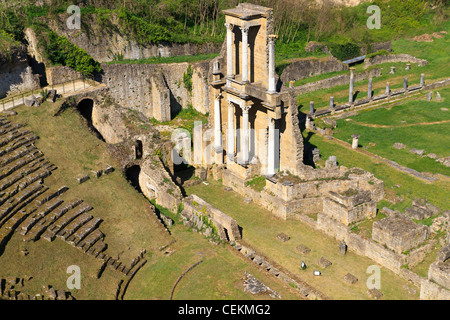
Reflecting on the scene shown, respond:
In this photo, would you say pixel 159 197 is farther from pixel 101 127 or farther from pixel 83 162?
pixel 101 127

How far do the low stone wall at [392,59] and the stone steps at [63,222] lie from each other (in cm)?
4062

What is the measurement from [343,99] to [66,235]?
107 ft

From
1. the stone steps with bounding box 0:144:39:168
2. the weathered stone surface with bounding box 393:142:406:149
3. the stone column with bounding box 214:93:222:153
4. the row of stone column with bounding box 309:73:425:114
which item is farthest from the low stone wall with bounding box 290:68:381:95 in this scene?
the stone steps with bounding box 0:144:39:168

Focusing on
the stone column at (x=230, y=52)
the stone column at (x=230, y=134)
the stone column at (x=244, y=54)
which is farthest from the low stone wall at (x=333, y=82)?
the stone column at (x=244, y=54)

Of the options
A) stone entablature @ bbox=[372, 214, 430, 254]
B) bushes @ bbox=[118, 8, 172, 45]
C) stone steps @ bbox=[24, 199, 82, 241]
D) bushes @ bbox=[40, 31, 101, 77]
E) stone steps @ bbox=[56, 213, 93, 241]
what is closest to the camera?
stone steps @ bbox=[24, 199, 82, 241]

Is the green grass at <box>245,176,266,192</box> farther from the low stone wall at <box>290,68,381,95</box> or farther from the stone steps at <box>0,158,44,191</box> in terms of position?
the low stone wall at <box>290,68,381,95</box>

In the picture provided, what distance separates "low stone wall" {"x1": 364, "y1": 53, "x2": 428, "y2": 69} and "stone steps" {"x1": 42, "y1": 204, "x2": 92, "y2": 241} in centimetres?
4062

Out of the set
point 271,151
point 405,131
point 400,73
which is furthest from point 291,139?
point 400,73

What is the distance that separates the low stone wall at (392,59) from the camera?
2516 inches

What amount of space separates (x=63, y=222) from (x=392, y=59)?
45962 millimetres

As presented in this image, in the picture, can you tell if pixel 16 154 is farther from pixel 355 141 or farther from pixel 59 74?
pixel 355 141

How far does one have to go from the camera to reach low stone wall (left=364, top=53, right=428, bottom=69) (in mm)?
63906

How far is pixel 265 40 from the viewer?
36250 millimetres

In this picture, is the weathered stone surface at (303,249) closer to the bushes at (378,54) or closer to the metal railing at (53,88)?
the metal railing at (53,88)
